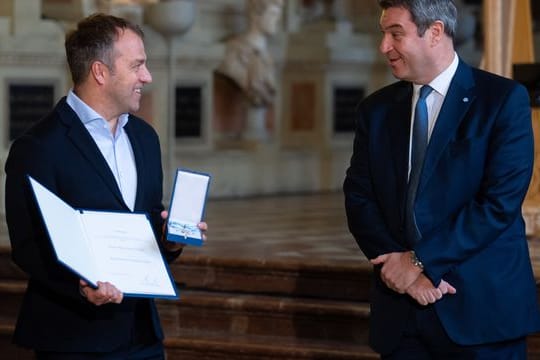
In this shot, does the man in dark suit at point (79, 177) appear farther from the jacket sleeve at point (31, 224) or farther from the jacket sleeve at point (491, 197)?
the jacket sleeve at point (491, 197)

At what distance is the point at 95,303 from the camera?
3.50m

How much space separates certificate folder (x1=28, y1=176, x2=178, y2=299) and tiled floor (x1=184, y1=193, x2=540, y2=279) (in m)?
2.80

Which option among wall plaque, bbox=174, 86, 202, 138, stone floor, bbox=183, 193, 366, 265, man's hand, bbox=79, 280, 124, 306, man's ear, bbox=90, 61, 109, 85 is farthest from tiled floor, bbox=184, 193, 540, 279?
man's hand, bbox=79, 280, 124, 306

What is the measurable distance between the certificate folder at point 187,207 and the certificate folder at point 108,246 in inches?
4.1

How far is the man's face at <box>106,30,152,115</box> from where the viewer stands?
3721 mm

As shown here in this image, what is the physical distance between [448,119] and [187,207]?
792 mm

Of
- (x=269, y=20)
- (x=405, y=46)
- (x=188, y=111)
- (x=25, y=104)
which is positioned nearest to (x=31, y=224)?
(x=405, y=46)

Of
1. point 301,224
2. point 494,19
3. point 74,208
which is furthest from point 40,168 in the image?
point 301,224

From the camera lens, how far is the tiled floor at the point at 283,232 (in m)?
6.76

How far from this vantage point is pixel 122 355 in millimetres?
3805

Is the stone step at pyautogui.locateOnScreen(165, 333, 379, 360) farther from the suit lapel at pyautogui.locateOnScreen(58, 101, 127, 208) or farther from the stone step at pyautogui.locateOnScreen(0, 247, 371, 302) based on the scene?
the suit lapel at pyautogui.locateOnScreen(58, 101, 127, 208)

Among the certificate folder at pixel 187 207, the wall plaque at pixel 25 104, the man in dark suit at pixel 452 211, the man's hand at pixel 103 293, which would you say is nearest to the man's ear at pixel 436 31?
the man in dark suit at pixel 452 211

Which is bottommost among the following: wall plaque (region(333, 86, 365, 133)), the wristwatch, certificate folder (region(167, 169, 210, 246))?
wall plaque (region(333, 86, 365, 133))

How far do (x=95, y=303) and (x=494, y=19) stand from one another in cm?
470
